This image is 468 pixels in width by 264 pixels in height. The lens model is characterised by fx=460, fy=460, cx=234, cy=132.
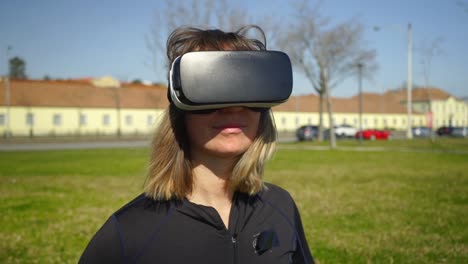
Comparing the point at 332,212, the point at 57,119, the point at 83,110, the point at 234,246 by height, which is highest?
the point at 83,110

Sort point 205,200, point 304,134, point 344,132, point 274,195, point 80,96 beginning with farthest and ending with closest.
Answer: point 80,96 < point 344,132 < point 304,134 < point 274,195 < point 205,200

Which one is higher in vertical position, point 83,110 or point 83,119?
point 83,110

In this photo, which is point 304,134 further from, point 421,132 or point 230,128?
point 230,128

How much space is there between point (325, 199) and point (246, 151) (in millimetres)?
7402

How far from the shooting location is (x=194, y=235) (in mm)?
1763

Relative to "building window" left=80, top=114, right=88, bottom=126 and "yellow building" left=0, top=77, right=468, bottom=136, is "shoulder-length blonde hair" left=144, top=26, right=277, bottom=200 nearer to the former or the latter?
"yellow building" left=0, top=77, right=468, bottom=136

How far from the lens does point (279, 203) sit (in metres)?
2.09

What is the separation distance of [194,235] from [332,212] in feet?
20.6

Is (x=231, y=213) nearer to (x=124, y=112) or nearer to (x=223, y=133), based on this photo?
(x=223, y=133)

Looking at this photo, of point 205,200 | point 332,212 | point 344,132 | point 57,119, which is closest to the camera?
point 205,200

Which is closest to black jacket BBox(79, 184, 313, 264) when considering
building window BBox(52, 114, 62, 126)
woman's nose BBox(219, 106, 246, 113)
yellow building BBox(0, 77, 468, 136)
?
woman's nose BBox(219, 106, 246, 113)

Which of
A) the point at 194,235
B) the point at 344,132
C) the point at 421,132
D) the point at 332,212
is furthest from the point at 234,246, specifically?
the point at 421,132

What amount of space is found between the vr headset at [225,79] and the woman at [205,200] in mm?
157

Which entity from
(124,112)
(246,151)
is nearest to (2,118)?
(124,112)
